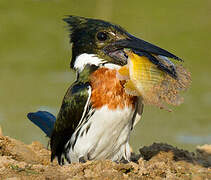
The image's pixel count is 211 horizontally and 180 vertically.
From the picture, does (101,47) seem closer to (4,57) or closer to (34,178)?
(34,178)

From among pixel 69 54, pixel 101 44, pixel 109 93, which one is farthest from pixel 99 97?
pixel 69 54

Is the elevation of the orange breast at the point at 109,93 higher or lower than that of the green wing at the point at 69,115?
higher

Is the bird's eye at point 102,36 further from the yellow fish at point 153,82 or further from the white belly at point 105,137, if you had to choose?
the white belly at point 105,137

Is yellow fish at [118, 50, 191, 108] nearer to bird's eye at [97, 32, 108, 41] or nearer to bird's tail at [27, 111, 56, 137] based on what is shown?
bird's eye at [97, 32, 108, 41]

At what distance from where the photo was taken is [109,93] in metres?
5.12

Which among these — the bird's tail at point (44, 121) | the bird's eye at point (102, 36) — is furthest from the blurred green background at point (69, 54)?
the bird's eye at point (102, 36)

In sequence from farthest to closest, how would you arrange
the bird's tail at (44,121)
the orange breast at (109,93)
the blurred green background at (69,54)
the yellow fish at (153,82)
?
the blurred green background at (69,54) < the bird's tail at (44,121) < the orange breast at (109,93) < the yellow fish at (153,82)

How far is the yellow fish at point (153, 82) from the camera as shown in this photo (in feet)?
15.9

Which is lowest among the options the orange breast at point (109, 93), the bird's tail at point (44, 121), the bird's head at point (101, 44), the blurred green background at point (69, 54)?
the blurred green background at point (69, 54)

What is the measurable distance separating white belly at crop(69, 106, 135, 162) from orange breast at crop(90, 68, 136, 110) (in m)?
0.05

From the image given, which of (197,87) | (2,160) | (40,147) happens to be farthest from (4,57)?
(2,160)

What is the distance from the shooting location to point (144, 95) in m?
4.85

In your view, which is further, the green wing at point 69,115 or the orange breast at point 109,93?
the green wing at point 69,115

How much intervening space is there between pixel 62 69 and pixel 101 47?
5641 mm
